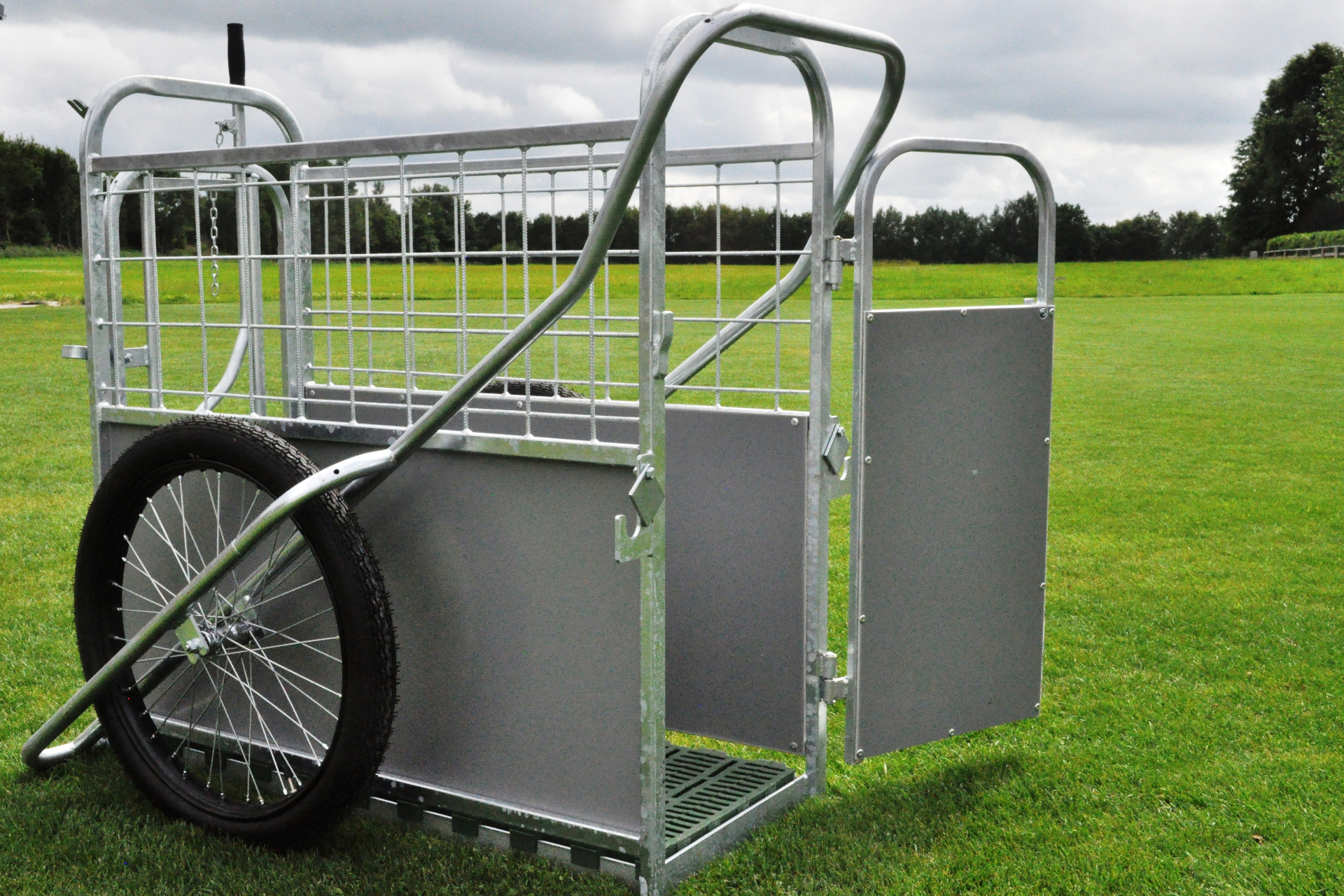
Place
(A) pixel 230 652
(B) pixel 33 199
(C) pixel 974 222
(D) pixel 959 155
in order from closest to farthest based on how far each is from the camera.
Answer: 1. (A) pixel 230 652
2. (D) pixel 959 155
3. (C) pixel 974 222
4. (B) pixel 33 199

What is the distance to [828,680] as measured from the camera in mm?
3213

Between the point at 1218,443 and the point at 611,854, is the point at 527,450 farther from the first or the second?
the point at 1218,443

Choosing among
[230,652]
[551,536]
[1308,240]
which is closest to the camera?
[551,536]

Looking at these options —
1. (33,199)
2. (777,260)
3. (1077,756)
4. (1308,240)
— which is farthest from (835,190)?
(1308,240)

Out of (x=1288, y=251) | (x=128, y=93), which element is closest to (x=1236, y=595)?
(x=128, y=93)

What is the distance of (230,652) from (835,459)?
1.59 m

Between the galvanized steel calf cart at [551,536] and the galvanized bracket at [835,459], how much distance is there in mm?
12

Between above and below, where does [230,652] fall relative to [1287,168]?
below

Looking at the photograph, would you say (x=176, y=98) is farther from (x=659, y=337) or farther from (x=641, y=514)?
(x=641, y=514)

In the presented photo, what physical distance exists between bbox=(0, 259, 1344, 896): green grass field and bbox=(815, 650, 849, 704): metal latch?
285mm

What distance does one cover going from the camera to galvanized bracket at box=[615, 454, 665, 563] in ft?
8.07

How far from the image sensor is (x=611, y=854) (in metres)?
2.75

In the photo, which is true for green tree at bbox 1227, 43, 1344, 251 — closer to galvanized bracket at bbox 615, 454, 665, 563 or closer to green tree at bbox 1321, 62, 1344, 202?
green tree at bbox 1321, 62, 1344, 202

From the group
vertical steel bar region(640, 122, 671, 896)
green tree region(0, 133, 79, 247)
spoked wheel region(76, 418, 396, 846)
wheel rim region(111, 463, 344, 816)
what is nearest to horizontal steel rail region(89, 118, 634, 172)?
vertical steel bar region(640, 122, 671, 896)
